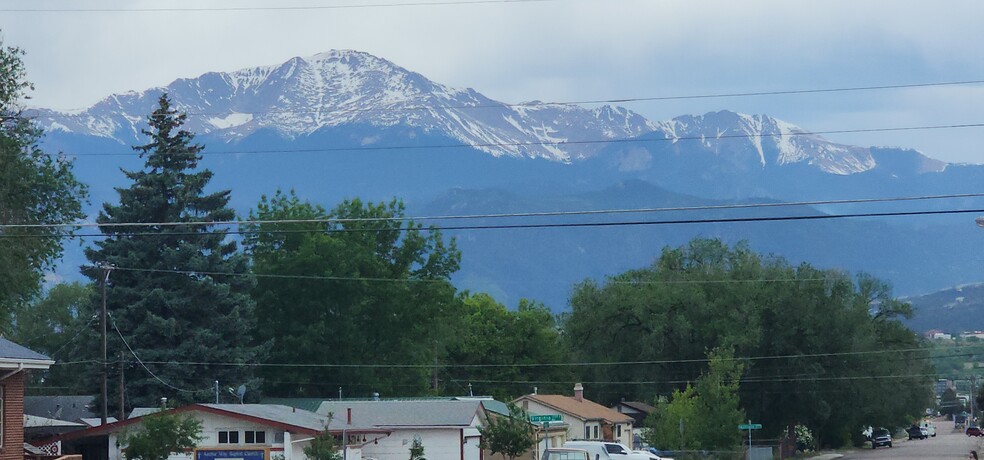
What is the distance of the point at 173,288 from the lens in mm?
76562

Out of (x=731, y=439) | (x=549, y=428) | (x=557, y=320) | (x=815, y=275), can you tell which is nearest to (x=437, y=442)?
(x=549, y=428)

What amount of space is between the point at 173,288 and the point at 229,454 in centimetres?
2793

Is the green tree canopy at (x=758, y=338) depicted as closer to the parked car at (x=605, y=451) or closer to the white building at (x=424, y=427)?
the white building at (x=424, y=427)

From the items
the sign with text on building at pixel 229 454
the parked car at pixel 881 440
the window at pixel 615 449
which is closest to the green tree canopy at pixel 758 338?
the parked car at pixel 881 440

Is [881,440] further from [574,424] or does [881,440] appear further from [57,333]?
[57,333]

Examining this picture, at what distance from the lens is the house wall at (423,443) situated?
208ft

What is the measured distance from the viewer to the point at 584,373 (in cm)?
10231

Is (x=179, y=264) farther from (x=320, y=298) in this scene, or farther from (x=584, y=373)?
(x=584, y=373)

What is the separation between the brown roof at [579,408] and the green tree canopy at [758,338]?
6300 mm

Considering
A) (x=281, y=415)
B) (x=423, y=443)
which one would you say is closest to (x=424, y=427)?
(x=423, y=443)

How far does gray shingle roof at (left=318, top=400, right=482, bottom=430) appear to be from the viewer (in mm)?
63938

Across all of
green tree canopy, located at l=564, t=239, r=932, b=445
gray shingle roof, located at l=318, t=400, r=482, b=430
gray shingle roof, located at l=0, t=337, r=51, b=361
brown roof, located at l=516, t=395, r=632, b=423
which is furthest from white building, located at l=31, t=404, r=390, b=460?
green tree canopy, located at l=564, t=239, r=932, b=445

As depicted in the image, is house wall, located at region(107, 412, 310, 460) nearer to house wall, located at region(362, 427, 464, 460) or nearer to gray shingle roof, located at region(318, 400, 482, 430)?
gray shingle roof, located at region(318, 400, 482, 430)

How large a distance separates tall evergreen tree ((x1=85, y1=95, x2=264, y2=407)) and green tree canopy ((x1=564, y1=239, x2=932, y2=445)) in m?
29.2
